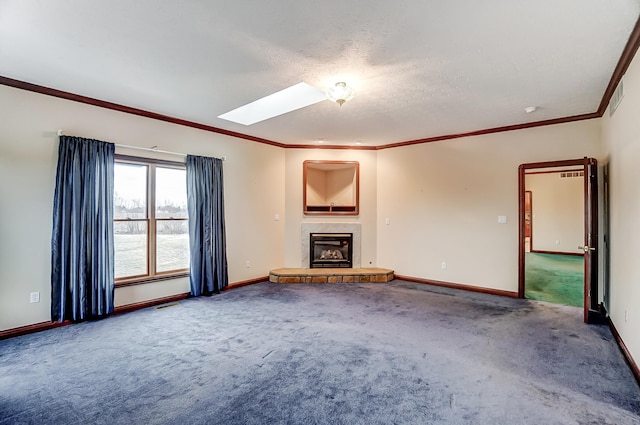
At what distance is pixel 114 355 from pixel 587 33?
4.68 metres

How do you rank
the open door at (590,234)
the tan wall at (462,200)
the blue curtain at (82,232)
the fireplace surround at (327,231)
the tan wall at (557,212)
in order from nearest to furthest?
1. the blue curtain at (82,232)
2. the open door at (590,234)
3. the tan wall at (462,200)
4. the fireplace surround at (327,231)
5. the tan wall at (557,212)

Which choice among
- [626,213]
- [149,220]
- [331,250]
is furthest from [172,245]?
[626,213]

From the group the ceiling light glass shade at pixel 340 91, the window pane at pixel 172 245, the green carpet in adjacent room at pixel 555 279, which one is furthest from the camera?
the green carpet in adjacent room at pixel 555 279

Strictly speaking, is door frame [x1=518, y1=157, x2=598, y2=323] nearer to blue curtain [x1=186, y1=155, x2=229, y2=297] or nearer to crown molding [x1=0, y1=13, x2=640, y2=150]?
crown molding [x1=0, y1=13, x2=640, y2=150]

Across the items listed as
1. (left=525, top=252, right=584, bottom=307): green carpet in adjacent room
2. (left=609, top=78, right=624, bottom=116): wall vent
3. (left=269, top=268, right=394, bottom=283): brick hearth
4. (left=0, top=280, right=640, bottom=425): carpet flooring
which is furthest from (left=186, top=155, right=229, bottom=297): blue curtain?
(left=609, top=78, right=624, bottom=116): wall vent

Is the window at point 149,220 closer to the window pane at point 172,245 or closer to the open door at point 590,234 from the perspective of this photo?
the window pane at point 172,245

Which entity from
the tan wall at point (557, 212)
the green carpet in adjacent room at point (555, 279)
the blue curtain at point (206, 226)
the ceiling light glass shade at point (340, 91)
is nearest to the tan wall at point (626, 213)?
the green carpet in adjacent room at point (555, 279)

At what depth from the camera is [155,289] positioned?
449 cm

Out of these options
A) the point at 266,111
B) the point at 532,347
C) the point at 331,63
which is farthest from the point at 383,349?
the point at 266,111

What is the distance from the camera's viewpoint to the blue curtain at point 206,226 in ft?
15.8

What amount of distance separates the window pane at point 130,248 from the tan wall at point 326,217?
262cm

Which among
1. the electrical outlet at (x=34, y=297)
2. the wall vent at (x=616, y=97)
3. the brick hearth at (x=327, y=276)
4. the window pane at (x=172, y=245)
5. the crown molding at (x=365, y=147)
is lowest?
the brick hearth at (x=327, y=276)

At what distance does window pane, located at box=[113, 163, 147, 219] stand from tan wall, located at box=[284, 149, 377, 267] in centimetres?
263

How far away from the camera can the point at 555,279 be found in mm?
6074
